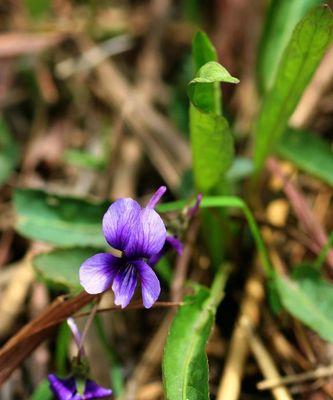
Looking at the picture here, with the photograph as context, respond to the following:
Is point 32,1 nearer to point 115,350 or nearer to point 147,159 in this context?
point 147,159

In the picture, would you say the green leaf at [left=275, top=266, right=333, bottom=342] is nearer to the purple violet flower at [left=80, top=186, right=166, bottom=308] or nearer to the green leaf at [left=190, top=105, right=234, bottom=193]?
the green leaf at [left=190, top=105, right=234, bottom=193]

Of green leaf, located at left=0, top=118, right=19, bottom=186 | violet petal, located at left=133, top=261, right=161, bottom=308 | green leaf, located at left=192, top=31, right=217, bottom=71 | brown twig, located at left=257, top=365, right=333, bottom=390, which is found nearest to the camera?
violet petal, located at left=133, top=261, right=161, bottom=308

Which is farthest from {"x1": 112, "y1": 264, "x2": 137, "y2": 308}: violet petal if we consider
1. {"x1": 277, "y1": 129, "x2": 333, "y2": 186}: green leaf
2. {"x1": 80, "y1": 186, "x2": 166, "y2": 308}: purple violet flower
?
{"x1": 277, "y1": 129, "x2": 333, "y2": 186}: green leaf

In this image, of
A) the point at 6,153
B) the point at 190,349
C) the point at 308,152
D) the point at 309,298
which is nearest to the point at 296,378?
the point at 309,298

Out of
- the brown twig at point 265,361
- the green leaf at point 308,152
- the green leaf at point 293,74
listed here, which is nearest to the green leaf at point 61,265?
the brown twig at point 265,361

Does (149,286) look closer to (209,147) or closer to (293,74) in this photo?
(209,147)

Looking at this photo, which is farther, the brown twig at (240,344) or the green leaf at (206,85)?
the brown twig at (240,344)

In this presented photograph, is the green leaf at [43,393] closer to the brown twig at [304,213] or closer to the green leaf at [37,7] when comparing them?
the brown twig at [304,213]
